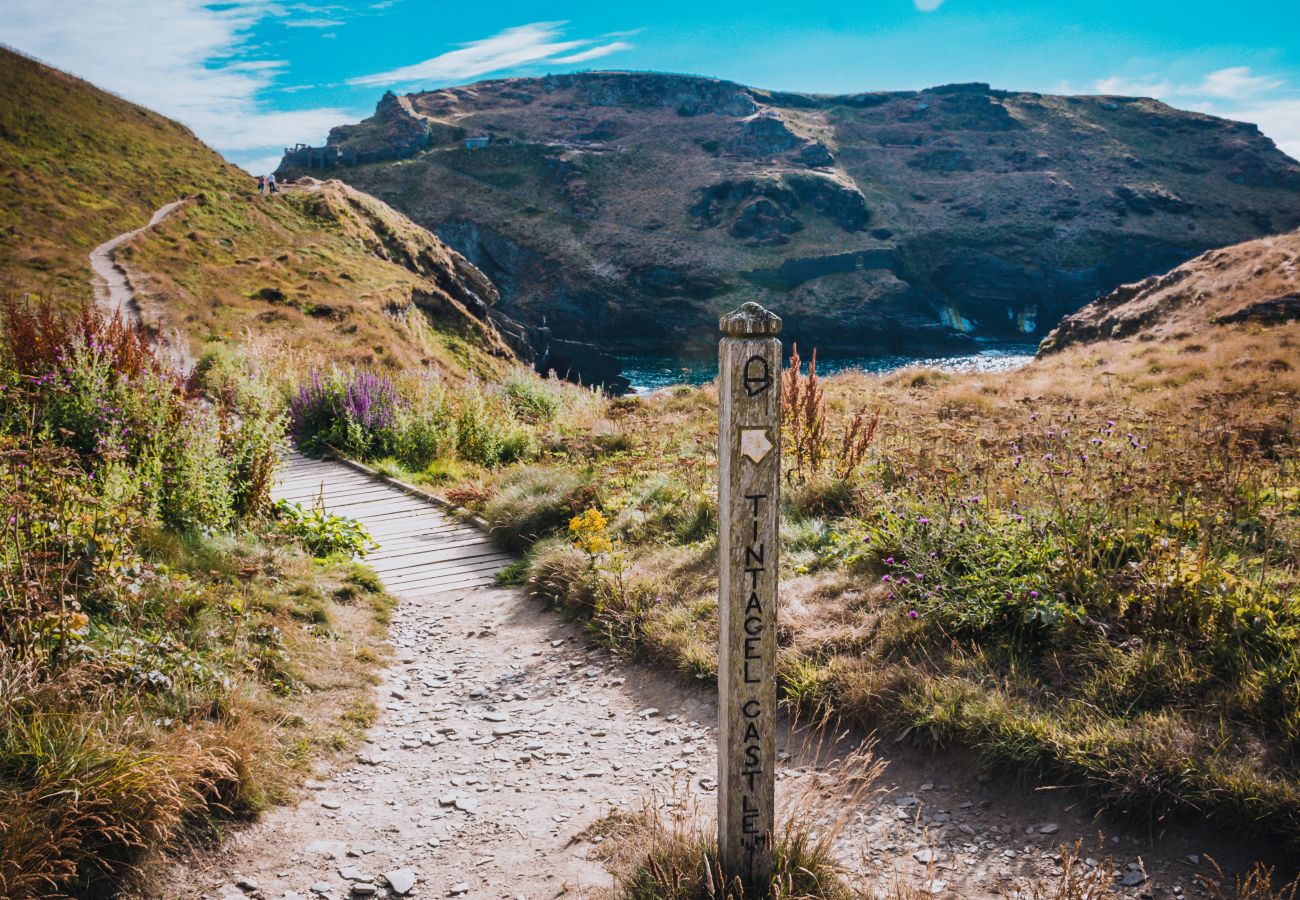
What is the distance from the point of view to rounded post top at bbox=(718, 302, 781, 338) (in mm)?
2564

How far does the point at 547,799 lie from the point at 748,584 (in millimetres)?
2228

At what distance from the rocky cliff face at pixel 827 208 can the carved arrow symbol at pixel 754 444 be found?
9368 cm

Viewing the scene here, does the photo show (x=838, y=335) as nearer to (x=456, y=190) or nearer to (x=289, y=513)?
(x=456, y=190)

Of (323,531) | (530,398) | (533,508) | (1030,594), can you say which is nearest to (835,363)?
(530,398)

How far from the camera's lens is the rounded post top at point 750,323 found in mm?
2564

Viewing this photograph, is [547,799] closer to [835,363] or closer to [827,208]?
[835,363]

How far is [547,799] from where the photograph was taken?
4137mm

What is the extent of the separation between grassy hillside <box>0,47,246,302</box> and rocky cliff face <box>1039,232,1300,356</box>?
3964 cm

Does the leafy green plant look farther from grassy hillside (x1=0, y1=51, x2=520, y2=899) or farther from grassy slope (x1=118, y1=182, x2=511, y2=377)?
grassy slope (x1=118, y1=182, x2=511, y2=377)

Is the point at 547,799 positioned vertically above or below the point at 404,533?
below

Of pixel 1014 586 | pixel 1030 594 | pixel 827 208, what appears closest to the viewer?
pixel 1030 594

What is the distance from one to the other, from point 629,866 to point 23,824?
2.29 meters

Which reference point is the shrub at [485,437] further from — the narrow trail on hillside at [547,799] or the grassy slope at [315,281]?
the grassy slope at [315,281]

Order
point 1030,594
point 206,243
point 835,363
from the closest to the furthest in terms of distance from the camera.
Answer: point 1030,594, point 206,243, point 835,363
